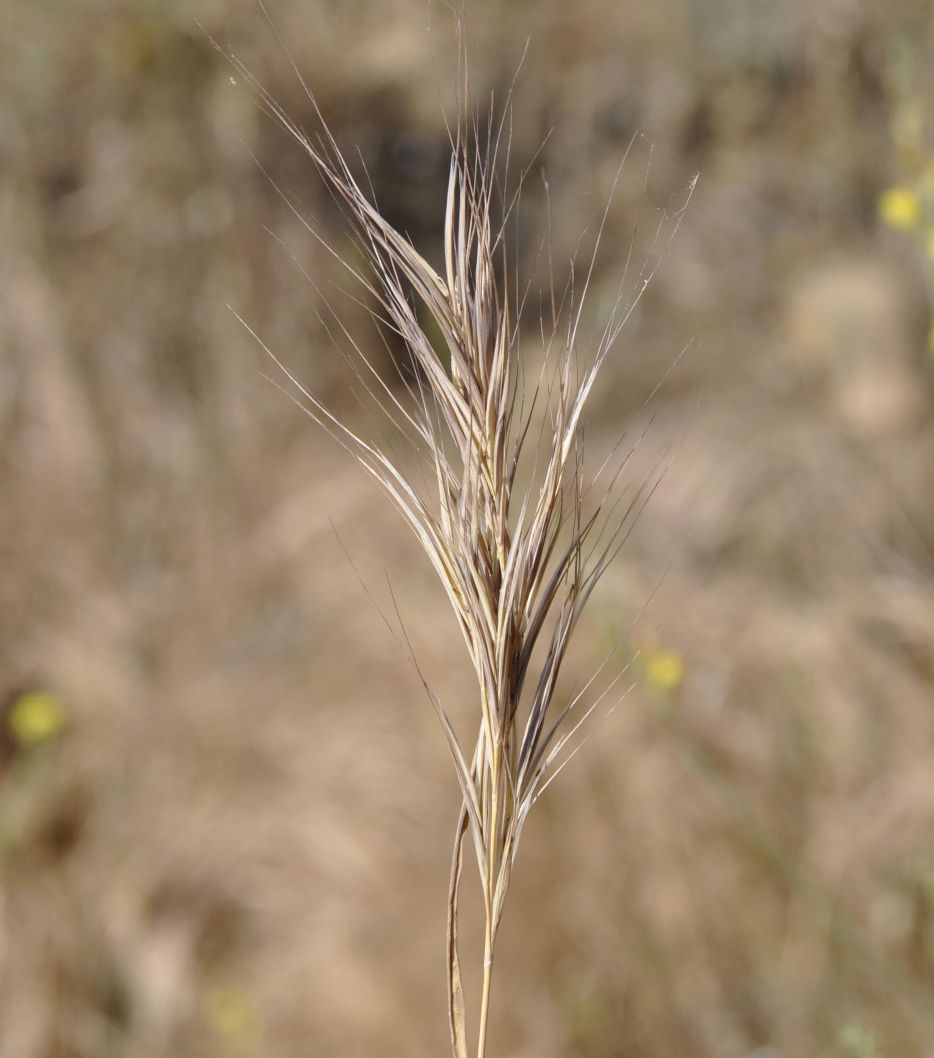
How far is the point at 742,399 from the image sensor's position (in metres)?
3.15

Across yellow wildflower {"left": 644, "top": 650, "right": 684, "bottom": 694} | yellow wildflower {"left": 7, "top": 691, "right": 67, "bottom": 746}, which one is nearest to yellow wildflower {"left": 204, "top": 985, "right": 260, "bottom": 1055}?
yellow wildflower {"left": 7, "top": 691, "right": 67, "bottom": 746}

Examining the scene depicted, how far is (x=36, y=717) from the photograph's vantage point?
8.16 feet

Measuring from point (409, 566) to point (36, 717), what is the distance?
1.01m

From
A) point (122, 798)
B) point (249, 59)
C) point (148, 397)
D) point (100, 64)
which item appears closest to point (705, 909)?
point (122, 798)

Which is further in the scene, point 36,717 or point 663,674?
point 36,717

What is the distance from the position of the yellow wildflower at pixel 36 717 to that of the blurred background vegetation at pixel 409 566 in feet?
0.09

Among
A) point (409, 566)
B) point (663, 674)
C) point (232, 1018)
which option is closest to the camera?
point (663, 674)

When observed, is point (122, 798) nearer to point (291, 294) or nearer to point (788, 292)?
point (291, 294)

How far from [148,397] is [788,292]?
1968 millimetres

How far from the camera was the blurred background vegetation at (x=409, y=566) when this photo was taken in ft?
6.99

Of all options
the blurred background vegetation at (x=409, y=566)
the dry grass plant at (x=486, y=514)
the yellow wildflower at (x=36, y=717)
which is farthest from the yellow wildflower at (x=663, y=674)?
the yellow wildflower at (x=36, y=717)

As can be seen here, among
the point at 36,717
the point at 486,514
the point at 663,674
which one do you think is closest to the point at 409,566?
the point at 36,717

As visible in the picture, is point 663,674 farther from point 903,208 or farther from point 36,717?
point 36,717

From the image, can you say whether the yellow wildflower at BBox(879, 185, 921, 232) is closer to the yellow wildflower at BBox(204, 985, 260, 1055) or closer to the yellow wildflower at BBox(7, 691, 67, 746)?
the yellow wildflower at BBox(7, 691, 67, 746)
